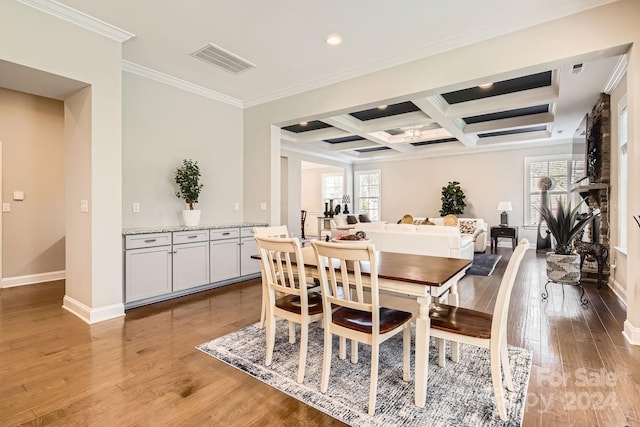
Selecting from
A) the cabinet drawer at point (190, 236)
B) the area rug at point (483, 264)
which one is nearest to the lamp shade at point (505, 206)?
the area rug at point (483, 264)

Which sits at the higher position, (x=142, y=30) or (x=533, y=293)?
(x=142, y=30)

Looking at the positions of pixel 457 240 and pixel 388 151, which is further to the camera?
pixel 388 151

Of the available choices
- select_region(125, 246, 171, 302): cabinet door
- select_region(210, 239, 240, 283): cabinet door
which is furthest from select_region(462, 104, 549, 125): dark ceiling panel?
select_region(125, 246, 171, 302): cabinet door

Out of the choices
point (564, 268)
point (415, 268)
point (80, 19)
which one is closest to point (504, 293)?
point (415, 268)

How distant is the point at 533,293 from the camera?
4.24 metres

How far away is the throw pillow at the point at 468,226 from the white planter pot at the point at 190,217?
6.21 m

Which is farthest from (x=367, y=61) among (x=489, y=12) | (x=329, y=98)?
(x=489, y=12)

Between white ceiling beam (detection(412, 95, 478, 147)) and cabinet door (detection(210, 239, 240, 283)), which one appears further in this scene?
white ceiling beam (detection(412, 95, 478, 147))

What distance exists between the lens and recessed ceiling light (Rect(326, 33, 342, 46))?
3386 mm

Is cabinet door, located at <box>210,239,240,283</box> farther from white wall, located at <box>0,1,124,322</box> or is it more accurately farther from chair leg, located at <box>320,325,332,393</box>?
chair leg, located at <box>320,325,332,393</box>

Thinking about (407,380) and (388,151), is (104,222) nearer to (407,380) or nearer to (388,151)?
(407,380)

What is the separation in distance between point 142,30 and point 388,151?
26.0 ft

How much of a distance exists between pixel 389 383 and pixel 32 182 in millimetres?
5661

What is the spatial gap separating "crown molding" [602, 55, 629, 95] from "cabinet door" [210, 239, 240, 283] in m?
5.11
